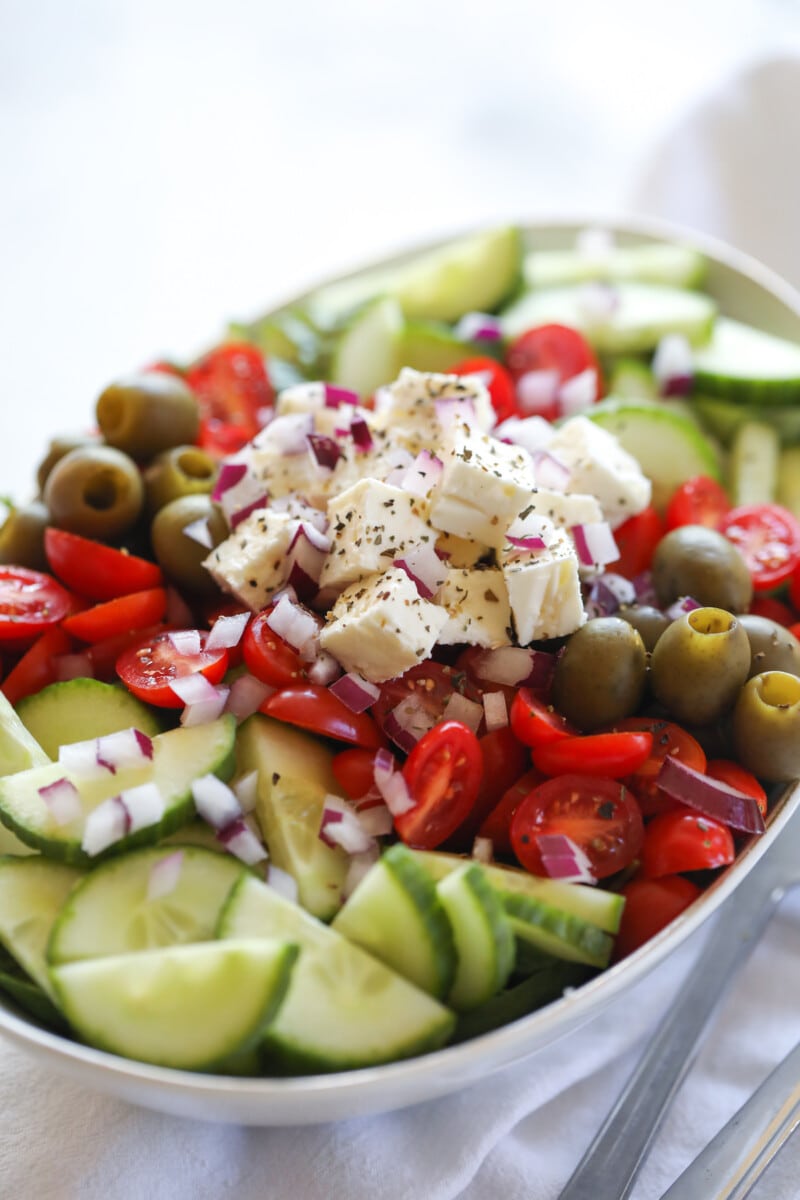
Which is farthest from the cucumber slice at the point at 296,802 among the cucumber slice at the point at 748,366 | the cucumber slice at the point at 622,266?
the cucumber slice at the point at 622,266

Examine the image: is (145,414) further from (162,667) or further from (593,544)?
(593,544)

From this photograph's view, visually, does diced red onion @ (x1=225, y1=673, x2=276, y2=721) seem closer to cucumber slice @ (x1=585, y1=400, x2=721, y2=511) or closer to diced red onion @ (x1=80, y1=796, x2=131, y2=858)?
diced red onion @ (x1=80, y1=796, x2=131, y2=858)

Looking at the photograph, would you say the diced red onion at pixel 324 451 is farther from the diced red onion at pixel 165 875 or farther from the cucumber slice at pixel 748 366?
the cucumber slice at pixel 748 366

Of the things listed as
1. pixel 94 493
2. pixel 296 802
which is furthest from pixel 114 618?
pixel 296 802

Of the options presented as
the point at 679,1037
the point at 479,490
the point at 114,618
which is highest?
the point at 479,490

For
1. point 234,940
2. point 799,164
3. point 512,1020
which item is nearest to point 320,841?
point 234,940

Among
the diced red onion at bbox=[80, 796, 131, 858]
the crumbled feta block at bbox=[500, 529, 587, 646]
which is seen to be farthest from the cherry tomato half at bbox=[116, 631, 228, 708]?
the crumbled feta block at bbox=[500, 529, 587, 646]
